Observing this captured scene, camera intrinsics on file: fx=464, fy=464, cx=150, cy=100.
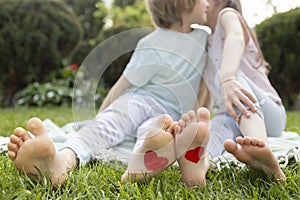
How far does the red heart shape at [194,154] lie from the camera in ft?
4.29

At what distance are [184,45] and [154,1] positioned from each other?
0.36 meters

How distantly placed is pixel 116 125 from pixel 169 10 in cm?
57

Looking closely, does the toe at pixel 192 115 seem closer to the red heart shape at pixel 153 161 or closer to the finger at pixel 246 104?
the red heart shape at pixel 153 161

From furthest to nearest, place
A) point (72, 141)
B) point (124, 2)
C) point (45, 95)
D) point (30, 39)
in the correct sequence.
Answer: point (124, 2) → point (30, 39) → point (45, 95) → point (72, 141)

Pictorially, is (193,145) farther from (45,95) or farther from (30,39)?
(30,39)

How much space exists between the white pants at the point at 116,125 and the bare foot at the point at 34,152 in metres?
0.28

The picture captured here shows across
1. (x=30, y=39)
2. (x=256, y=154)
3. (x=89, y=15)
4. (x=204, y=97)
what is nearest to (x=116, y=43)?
(x=204, y=97)

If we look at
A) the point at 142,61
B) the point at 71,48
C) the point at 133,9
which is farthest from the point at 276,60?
the point at 133,9

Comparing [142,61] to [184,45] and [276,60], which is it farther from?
[276,60]

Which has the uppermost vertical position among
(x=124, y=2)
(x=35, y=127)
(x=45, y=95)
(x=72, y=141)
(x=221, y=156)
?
(x=35, y=127)

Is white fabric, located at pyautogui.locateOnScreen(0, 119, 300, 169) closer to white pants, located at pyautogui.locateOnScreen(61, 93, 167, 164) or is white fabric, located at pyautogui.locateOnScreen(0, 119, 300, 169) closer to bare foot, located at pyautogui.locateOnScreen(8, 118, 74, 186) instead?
white pants, located at pyautogui.locateOnScreen(61, 93, 167, 164)

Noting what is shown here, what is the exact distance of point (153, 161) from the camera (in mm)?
1295

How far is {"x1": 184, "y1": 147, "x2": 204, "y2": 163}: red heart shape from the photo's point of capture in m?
1.31

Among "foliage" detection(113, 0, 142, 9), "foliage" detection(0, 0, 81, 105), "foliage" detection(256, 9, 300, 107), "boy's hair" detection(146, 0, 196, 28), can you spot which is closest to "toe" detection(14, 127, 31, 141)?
"boy's hair" detection(146, 0, 196, 28)
